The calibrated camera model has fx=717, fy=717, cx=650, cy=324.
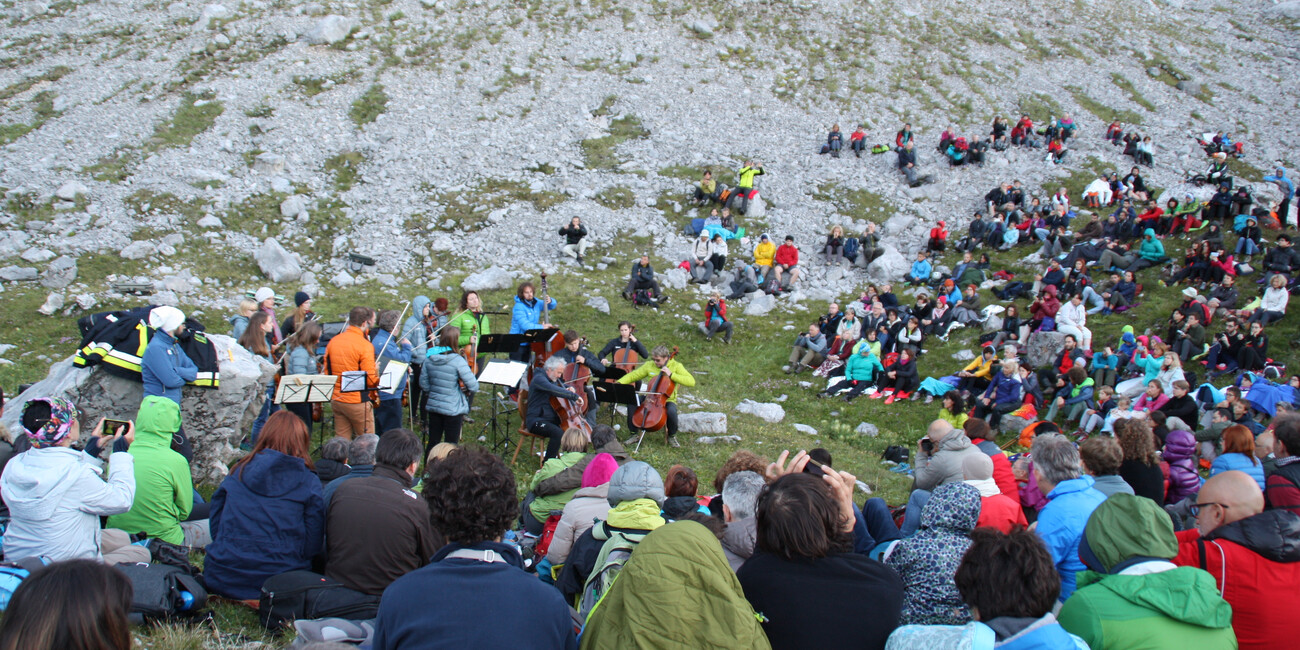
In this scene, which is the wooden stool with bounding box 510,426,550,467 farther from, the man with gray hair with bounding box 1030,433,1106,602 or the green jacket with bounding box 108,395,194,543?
the man with gray hair with bounding box 1030,433,1106,602

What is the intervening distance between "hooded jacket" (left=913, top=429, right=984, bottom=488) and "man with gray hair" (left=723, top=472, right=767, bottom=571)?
2.35 metres

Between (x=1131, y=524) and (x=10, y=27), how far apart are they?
3901 centimetres

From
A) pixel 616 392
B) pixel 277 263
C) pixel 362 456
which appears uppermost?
pixel 362 456

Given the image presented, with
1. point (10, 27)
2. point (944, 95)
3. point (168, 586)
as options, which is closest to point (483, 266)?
point (168, 586)

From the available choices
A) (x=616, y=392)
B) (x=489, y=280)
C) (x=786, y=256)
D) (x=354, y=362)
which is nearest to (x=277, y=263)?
(x=489, y=280)

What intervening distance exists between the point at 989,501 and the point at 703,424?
290 inches

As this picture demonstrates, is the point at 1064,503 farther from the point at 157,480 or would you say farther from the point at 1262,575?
the point at 157,480

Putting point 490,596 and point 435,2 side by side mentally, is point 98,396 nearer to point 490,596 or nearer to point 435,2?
point 490,596

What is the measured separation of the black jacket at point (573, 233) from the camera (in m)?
22.9

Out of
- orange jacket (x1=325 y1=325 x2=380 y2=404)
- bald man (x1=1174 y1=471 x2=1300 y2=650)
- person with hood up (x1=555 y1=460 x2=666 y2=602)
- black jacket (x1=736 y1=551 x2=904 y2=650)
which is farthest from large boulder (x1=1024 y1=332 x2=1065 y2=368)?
black jacket (x1=736 y1=551 x2=904 y2=650)

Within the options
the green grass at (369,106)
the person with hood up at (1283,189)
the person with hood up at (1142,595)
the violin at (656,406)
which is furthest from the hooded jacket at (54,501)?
the person with hood up at (1283,189)

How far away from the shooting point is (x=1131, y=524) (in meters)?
3.79

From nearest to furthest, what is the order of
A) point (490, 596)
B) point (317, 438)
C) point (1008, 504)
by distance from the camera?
point (490, 596)
point (1008, 504)
point (317, 438)

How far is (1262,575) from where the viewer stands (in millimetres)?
4027
